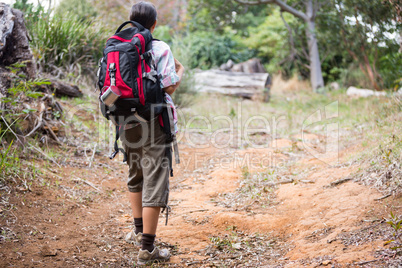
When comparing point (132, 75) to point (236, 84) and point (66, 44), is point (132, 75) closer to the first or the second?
point (66, 44)

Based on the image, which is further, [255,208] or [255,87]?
[255,87]

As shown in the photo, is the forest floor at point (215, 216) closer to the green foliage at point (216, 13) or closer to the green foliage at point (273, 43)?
the green foliage at point (273, 43)

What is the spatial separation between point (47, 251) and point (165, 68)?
149 centimetres

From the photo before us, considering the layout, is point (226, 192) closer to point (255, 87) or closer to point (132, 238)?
point (132, 238)

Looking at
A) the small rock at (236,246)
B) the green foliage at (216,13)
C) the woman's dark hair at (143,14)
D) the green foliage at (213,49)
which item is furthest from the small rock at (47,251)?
the green foliage at (216,13)

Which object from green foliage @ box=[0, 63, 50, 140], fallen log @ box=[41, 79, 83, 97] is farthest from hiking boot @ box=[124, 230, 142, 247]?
fallen log @ box=[41, 79, 83, 97]

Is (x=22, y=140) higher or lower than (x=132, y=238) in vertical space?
higher

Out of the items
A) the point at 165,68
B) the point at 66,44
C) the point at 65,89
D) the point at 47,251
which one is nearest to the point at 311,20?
the point at 66,44

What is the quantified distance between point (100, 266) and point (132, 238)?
46 centimetres

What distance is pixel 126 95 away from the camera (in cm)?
226

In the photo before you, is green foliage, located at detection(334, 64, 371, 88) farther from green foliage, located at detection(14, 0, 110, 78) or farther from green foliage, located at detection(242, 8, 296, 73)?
green foliage, located at detection(14, 0, 110, 78)

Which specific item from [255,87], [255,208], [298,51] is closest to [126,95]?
[255,208]

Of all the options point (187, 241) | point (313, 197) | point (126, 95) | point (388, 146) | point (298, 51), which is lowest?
point (187, 241)

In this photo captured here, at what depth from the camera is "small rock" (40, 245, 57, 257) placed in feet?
7.89
